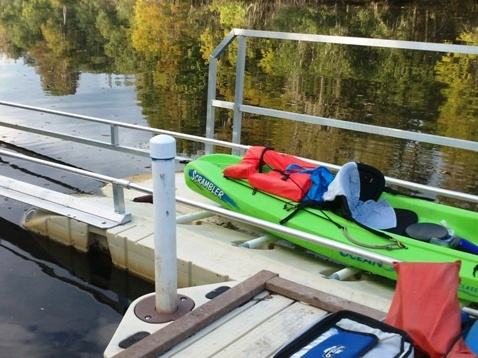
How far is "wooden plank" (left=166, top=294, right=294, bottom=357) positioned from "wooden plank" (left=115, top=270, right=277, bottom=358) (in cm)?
5

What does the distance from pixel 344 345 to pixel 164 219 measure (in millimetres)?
1002

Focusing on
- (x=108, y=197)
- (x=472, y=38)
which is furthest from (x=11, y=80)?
(x=472, y=38)

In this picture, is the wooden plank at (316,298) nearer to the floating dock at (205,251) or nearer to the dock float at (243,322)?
the dock float at (243,322)

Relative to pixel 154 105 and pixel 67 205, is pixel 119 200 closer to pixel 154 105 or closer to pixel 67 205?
pixel 67 205

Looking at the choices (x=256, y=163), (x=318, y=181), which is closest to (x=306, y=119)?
(x=256, y=163)

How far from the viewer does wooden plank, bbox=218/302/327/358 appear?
2.51m

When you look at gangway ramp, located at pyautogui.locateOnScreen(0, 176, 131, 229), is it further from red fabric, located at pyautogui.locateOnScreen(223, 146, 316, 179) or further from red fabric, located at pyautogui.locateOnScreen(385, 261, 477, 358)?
red fabric, located at pyautogui.locateOnScreen(385, 261, 477, 358)

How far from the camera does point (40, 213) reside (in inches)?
180

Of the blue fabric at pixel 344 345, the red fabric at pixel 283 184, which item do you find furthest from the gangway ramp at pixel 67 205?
the blue fabric at pixel 344 345

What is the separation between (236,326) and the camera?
106 inches

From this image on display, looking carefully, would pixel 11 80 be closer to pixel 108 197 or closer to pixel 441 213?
pixel 108 197

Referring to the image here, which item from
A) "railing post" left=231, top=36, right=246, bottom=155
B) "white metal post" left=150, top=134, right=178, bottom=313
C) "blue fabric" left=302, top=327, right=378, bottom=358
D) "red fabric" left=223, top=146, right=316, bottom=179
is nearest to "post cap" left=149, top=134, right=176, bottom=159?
"white metal post" left=150, top=134, right=178, bottom=313

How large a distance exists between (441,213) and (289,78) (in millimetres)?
8332

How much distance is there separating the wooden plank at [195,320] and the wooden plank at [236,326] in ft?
0.16
